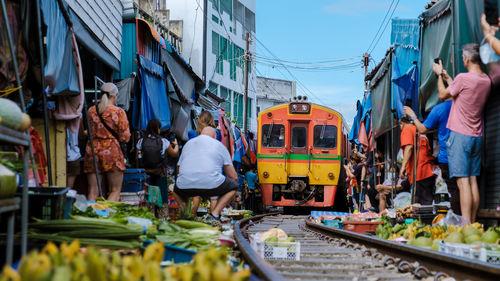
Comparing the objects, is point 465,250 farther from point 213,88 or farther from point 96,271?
point 213,88

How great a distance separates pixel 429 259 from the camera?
4250 mm

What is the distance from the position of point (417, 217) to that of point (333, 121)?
9.25 metres

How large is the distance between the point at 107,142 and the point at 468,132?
4.20 metres

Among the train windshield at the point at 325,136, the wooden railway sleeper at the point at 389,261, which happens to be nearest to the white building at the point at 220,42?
the train windshield at the point at 325,136

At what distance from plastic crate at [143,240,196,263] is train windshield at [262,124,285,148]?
12.5 m

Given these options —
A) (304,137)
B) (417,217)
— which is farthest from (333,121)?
(417,217)

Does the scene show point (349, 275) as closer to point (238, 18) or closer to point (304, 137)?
Answer: point (304, 137)

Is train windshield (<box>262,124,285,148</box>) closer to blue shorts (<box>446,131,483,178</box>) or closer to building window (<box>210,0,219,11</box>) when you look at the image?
blue shorts (<box>446,131,483,178</box>)

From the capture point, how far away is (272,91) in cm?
4847

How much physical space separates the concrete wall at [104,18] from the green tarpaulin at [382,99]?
198 inches

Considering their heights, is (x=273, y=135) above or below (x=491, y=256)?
above

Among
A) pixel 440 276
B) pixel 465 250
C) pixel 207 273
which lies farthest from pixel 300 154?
pixel 207 273

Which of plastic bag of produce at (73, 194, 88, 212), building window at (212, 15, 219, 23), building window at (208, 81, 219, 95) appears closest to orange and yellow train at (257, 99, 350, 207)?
building window at (208, 81, 219, 95)

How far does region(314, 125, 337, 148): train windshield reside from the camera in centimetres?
1608
